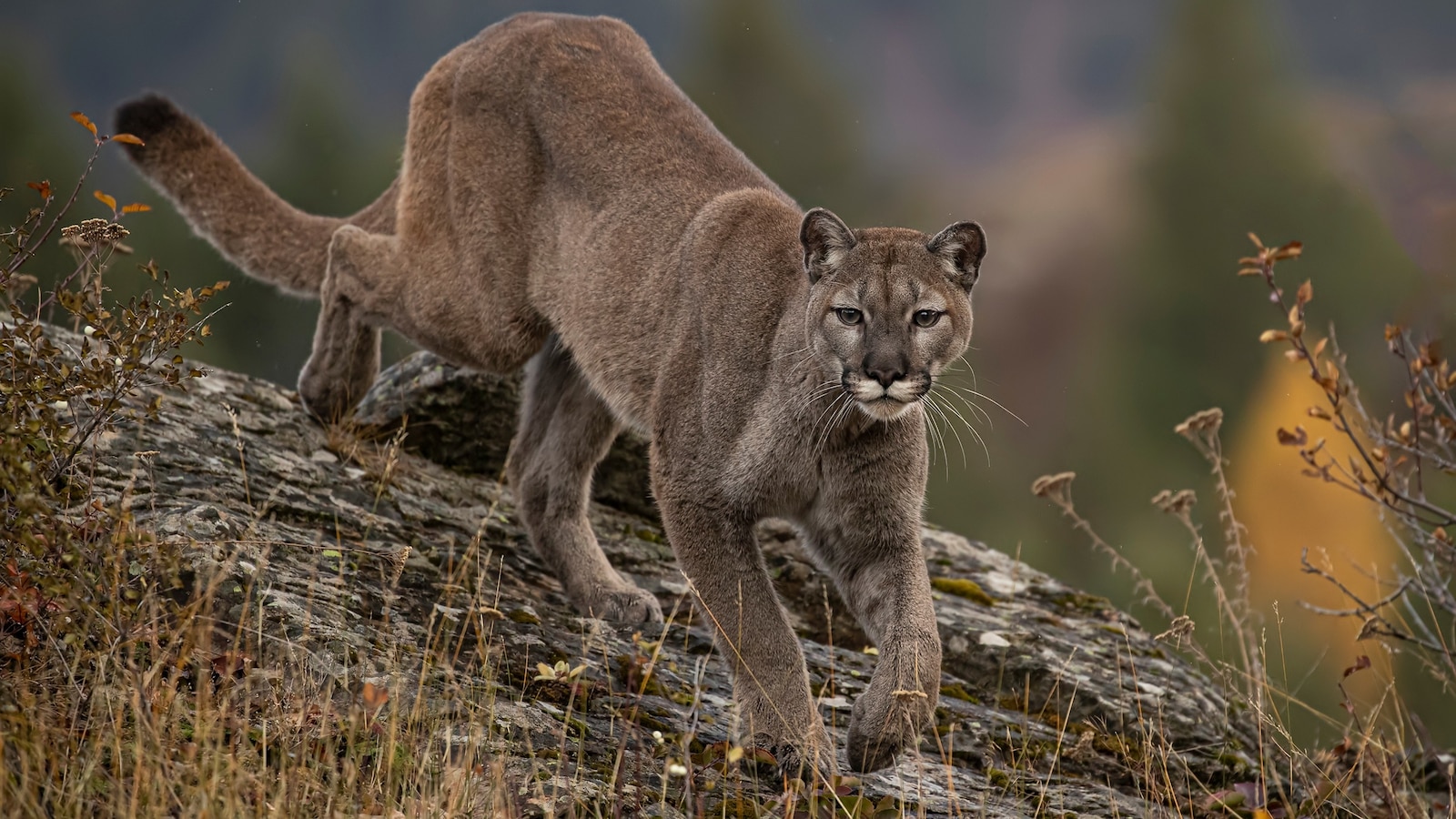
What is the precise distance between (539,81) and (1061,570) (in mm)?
28557

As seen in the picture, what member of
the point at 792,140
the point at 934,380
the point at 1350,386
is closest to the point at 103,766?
the point at 934,380

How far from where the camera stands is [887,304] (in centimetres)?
487

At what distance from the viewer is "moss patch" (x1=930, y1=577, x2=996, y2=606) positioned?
6734 millimetres

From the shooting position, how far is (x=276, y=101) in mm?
40094

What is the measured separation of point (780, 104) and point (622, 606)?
38.1 m

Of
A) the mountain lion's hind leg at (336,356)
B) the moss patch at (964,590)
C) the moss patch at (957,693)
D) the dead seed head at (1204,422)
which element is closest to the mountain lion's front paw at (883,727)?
the moss patch at (957,693)

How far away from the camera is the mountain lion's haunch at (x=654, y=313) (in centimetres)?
489

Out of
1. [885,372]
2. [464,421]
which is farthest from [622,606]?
[885,372]

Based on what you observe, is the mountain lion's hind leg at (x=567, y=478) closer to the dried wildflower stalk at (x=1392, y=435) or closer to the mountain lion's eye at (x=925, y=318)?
the mountain lion's eye at (x=925, y=318)

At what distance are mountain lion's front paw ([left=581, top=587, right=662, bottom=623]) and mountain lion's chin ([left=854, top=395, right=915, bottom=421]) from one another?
1465 mm

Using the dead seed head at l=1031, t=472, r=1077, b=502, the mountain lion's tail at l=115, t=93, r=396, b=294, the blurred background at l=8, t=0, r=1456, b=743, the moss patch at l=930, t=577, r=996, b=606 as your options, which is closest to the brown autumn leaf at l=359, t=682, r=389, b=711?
the dead seed head at l=1031, t=472, r=1077, b=502

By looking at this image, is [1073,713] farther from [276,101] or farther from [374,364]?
[276,101]

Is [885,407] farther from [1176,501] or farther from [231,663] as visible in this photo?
[231,663]

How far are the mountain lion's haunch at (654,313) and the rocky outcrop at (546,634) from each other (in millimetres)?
266
